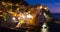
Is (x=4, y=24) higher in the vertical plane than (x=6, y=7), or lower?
lower

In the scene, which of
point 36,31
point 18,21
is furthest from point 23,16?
point 36,31

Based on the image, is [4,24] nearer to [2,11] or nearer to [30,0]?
[2,11]

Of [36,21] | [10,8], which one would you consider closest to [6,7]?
[10,8]

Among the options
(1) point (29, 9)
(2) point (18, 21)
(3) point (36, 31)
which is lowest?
(3) point (36, 31)

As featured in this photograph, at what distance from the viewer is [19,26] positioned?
186 cm

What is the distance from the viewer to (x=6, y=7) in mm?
1896

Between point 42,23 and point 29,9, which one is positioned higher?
point 29,9

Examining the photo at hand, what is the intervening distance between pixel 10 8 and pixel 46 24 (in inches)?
16.2

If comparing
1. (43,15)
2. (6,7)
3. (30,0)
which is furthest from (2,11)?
(43,15)

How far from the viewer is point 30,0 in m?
1.86

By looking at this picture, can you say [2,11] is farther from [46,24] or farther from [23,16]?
[46,24]

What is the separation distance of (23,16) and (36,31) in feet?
0.67

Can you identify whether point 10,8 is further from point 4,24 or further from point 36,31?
point 36,31

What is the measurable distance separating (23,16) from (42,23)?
0.21 m
